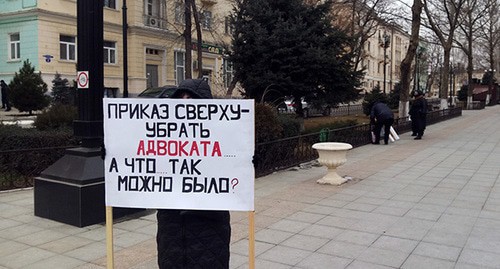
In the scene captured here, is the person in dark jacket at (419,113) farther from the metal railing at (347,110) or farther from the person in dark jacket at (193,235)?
the metal railing at (347,110)

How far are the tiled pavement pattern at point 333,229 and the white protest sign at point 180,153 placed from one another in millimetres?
1731

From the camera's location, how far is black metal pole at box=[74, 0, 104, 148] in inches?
239

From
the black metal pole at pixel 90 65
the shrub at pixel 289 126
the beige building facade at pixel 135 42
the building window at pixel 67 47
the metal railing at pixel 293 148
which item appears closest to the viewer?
the black metal pole at pixel 90 65

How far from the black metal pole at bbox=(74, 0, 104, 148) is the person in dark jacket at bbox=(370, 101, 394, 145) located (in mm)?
10751

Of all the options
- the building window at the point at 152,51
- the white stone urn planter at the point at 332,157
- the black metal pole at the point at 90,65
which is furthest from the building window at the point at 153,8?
the black metal pole at the point at 90,65

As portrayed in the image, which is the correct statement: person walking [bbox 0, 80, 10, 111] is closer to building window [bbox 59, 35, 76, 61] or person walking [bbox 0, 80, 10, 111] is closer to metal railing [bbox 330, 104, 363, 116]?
building window [bbox 59, 35, 76, 61]

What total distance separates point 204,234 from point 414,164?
9.26 meters

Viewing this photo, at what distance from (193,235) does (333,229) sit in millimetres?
3259

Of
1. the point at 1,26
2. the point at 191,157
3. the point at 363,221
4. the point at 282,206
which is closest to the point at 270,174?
the point at 282,206

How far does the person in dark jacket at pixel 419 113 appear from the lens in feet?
54.3

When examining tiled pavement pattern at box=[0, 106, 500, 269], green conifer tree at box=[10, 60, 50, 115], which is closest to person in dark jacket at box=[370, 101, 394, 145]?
tiled pavement pattern at box=[0, 106, 500, 269]

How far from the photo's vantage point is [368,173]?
32.1 feet

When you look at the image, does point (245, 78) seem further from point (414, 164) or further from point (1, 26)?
point (1, 26)

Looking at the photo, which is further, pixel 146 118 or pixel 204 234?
pixel 146 118
